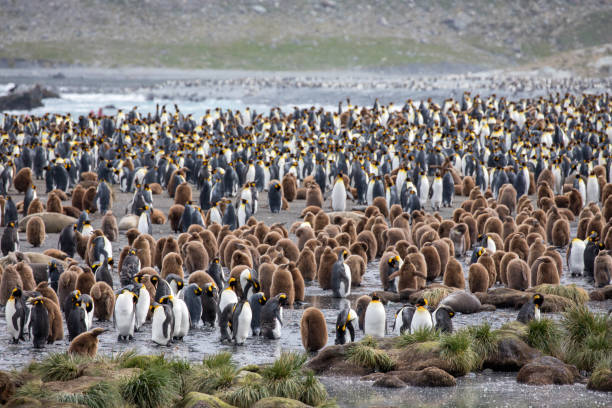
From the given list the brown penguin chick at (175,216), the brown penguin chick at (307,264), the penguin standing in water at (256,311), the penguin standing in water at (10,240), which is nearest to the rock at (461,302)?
the penguin standing in water at (256,311)

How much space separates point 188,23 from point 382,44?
25.0m

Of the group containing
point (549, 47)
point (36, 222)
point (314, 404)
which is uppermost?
point (549, 47)

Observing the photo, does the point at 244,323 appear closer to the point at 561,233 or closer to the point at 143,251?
the point at 143,251

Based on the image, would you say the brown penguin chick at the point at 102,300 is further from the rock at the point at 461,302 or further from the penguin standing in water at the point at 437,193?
the penguin standing in water at the point at 437,193

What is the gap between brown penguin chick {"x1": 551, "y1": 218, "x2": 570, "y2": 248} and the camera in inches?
690

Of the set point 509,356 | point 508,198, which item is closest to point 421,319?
point 509,356

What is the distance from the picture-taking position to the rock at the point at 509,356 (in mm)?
10250

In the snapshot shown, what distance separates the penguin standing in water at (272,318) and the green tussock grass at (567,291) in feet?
13.9

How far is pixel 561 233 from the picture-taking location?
17547mm

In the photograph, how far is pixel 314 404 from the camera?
9125 mm

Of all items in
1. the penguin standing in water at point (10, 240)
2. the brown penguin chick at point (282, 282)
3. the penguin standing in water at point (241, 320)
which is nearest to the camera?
the penguin standing in water at point (241, 320)

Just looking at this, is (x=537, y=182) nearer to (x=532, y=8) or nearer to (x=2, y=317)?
(x=2, y=317)

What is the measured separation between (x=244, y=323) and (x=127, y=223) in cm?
891

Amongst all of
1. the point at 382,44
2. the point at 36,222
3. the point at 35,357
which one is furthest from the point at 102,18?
the point at 35,357
